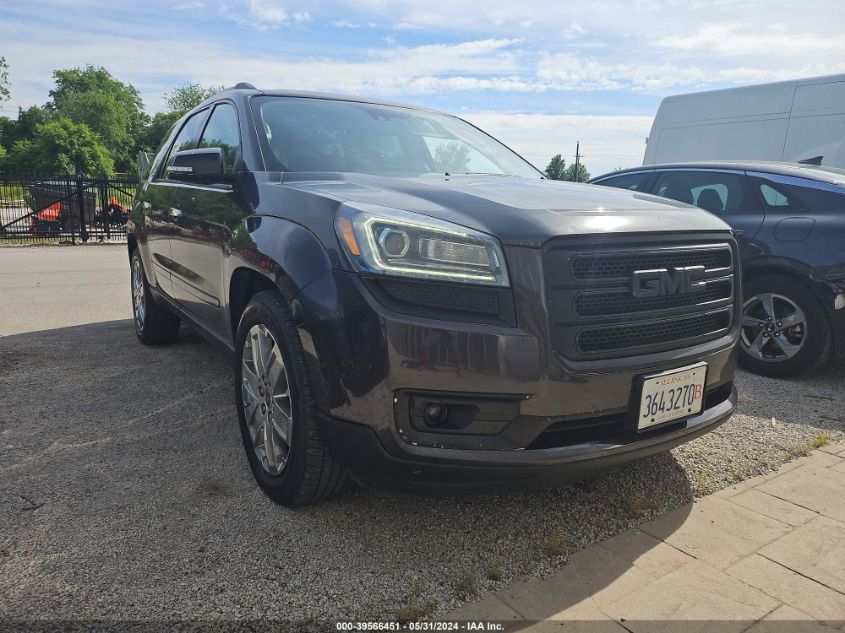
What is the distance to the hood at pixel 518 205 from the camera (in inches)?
83.4

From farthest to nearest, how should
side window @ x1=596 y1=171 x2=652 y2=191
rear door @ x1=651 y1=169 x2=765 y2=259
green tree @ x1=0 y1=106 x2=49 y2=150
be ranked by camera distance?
1. green tree @ x1=0 y1=106 x2=49 y2=150
2. side window @ x1=596 y1=171 x2=652 y2=191
3. rear door @ x1=651 y1=169 x2=765 y2=259

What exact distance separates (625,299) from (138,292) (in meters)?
4.40

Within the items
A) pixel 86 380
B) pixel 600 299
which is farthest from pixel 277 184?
pixel 86 380

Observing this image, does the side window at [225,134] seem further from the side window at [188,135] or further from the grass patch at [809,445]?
the grass patch at [809,445]

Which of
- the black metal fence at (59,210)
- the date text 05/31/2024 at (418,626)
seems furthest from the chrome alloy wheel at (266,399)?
the black metal fence at (59,210)

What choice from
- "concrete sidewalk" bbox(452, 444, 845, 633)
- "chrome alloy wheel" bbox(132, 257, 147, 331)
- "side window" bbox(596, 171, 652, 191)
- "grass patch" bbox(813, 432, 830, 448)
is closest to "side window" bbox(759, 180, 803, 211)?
"side window" bbox(596, 171, 652, 191)

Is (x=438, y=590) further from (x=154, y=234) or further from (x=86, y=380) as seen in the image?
(x=154, y=234)

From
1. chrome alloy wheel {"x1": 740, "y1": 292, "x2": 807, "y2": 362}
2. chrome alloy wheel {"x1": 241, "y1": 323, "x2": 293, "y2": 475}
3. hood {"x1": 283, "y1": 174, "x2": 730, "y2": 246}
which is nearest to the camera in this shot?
hood {"x1": 283, "y1": 174, "x2": 730, "y2": 246}

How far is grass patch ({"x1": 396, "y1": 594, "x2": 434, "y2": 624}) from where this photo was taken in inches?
75.7

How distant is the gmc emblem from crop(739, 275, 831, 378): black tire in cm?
248

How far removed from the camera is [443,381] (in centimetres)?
199

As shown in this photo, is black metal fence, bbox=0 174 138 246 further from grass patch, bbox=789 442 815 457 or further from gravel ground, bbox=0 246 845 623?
grass patch, bbox=789 442 815 457

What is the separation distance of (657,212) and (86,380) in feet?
12.0

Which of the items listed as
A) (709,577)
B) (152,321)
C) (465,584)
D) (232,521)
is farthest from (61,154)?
A: (709,577)
